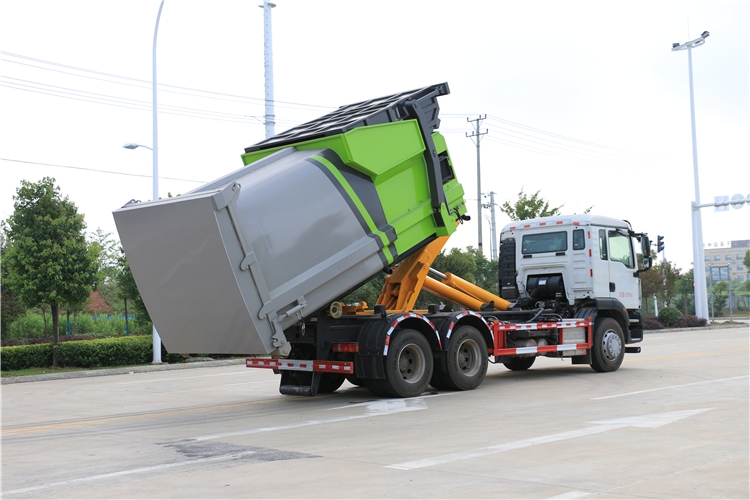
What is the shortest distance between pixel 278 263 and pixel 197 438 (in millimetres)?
2536

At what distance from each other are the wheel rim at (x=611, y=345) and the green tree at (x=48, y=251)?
49.3 feet

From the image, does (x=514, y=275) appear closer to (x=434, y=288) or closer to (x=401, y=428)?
(x=434, y=288)

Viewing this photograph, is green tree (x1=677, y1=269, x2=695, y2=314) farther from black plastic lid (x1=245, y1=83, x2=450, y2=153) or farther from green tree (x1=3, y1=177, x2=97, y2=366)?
black plastic lid (x1=245, y1=83, x2=450, y2=153)

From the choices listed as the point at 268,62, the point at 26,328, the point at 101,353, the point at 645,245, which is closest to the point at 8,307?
the point at 26,328

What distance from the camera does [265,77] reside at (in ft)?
89.5

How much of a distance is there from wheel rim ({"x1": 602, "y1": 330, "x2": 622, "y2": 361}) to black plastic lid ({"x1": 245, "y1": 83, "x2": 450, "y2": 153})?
20.6ft

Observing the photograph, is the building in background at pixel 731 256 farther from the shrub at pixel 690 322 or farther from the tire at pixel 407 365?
the tire at pixel 407 365

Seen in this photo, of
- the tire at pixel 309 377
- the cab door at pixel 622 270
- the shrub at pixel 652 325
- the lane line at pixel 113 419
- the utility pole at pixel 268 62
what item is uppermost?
the utility pole at pixel 268 62

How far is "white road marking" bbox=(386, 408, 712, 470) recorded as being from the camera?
7201mm

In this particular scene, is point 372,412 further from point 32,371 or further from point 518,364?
point 32,371

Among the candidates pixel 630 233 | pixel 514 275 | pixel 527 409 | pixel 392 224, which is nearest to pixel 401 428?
pixel 527 409

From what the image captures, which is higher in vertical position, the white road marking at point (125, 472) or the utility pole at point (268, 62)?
the utility pole at point (268, 62)

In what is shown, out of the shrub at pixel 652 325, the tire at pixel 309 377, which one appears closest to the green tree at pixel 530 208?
the shrub at pixel 652 325

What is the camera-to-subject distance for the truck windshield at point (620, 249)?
16.8 metres
